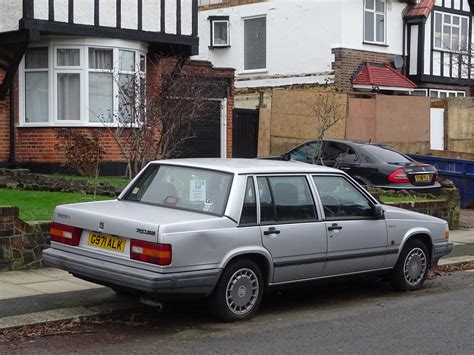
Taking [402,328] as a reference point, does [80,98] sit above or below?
above

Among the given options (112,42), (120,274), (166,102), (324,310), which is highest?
(112,42)

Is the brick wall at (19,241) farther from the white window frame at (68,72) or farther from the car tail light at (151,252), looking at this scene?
the white window frame at (68,72)

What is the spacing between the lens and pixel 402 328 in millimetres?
7012

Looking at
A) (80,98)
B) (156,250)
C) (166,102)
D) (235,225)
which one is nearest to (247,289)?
(235,225)

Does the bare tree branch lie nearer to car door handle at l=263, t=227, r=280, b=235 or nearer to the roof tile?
car door handle at l=263, t=227, r=280, b=235

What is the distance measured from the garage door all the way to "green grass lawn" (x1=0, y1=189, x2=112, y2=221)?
663cm

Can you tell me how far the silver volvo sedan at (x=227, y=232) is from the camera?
652cm

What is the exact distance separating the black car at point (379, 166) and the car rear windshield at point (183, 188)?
7419mm

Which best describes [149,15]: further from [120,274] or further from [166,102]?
[120,274]

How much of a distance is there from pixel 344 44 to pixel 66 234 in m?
18.0

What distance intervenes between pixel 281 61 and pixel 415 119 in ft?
16.6

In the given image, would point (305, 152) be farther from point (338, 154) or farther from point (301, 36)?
point (301, 36)

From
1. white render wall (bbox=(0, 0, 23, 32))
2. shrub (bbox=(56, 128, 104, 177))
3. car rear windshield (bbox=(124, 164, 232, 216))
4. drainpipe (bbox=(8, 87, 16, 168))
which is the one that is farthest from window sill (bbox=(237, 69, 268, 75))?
car rear windshield (bbox=(124, 164, 232, 216))

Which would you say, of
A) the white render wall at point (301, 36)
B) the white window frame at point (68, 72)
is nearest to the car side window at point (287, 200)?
the white window frame at point (68, 72)
